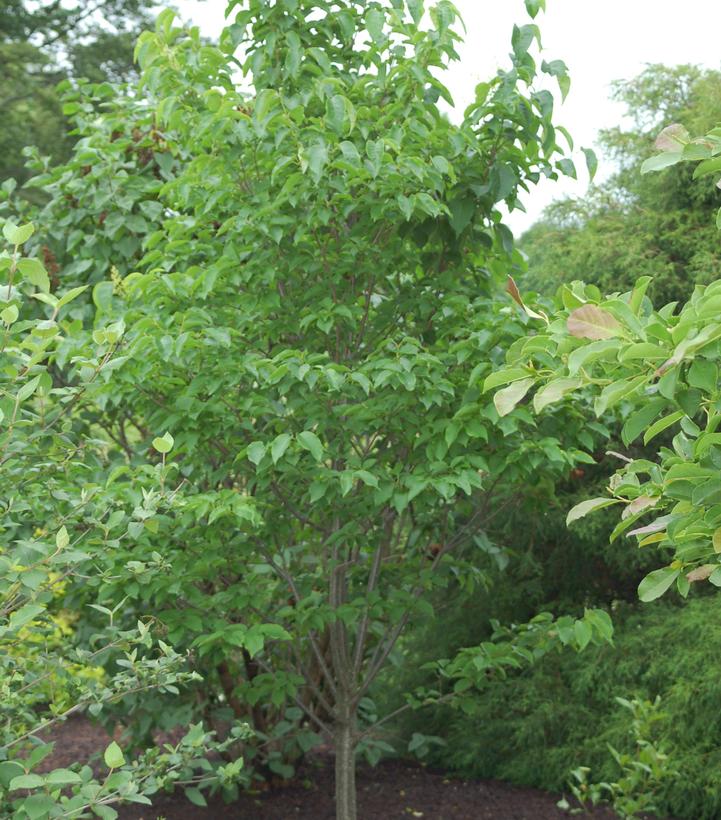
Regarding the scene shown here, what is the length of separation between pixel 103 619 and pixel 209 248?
2.08 metres

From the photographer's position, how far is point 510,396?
4.70 feet

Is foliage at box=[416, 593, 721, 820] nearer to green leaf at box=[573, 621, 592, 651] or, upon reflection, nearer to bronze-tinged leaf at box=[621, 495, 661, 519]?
green leaf at box=[573, 621, 592, 651]

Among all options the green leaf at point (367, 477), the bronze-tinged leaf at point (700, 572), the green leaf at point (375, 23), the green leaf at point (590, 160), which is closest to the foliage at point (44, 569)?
the green leaf at point (367, 477)

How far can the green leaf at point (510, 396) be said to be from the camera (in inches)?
55.6

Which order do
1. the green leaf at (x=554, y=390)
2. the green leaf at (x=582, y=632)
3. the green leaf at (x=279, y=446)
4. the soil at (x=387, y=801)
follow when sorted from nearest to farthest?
the green leaf at (x=554, y=390), the green leaf at (x=279, y=446), the green leaf at (x=582, y=632), the soil at (x=387, y=801)

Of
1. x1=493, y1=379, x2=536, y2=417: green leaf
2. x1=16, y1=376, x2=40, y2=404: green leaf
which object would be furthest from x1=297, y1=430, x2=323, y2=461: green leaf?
x1=493, y1=379, x2=536, y2=417: green leaf

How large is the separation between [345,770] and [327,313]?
75.4 inches

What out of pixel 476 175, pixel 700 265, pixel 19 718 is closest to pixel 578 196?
pixel 700 265

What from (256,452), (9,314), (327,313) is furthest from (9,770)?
(327,313)

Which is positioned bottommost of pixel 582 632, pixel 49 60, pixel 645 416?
pixel 582 632

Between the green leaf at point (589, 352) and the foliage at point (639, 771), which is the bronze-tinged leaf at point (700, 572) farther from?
the foliage at point (639, 771)

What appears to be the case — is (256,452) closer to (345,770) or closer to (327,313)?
(327,313)

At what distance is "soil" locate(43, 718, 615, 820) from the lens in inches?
175

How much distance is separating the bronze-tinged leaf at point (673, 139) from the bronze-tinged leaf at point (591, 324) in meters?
0.28
